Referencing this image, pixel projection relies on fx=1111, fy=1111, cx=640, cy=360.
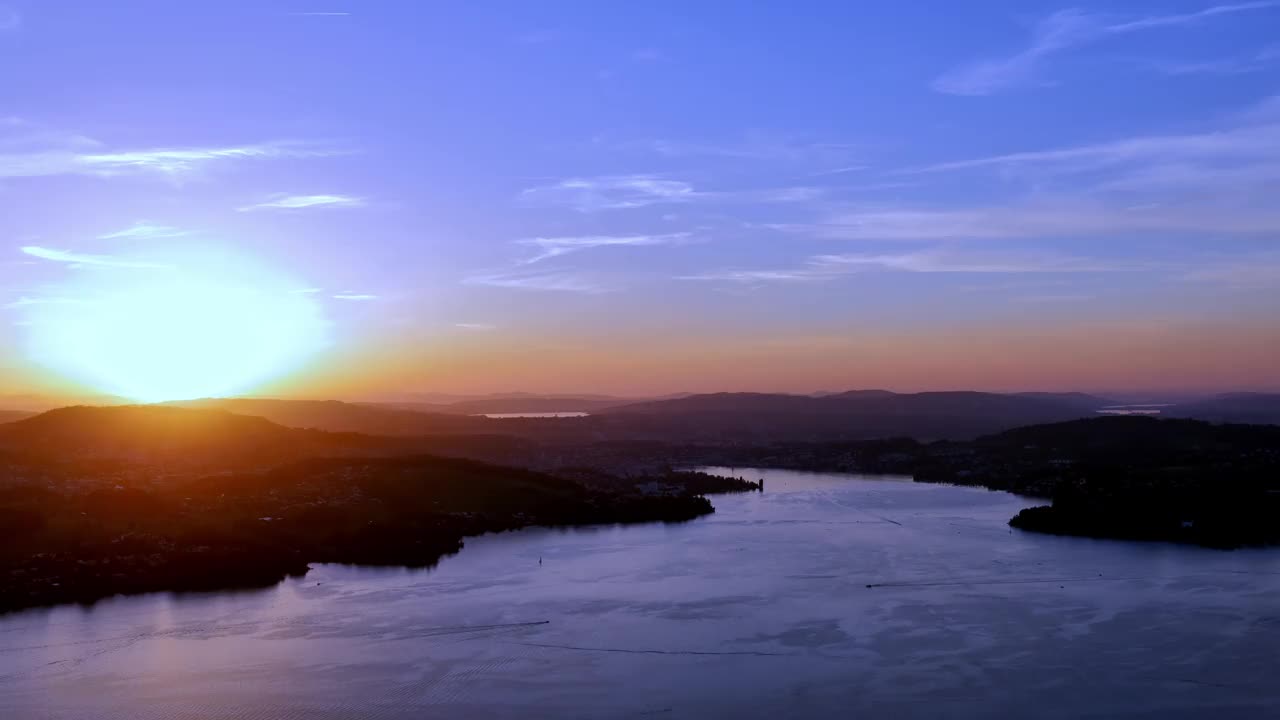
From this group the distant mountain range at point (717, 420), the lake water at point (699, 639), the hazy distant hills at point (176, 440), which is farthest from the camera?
the distant mountain range at point (717, 420)

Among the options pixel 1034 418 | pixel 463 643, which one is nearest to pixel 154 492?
pixel 463 643

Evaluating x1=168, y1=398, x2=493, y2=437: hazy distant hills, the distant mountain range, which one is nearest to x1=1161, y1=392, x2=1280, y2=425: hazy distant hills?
the distant mountain range

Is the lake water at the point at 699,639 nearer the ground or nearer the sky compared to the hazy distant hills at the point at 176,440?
nearer the ground

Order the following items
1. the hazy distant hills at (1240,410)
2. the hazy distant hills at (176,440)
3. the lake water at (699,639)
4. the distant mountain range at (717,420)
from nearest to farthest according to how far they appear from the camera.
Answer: the lake water at (699,639), the hazy distant hills at (176,440), the distant mountain range at (717,420), the hazy distant hills at (1240,410)

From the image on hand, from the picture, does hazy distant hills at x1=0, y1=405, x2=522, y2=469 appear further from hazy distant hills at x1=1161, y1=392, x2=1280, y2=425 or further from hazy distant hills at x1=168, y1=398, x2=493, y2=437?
hazy distant hills at x1=1161, y1=392, x2=1280, y2=425

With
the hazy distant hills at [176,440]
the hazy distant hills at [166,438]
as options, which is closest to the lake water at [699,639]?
the hazy distant hills at [176,440]

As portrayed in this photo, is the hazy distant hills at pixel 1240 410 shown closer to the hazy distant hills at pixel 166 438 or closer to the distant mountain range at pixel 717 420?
the distant mountain range at pixel 717 420

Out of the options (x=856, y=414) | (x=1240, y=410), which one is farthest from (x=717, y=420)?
(x=1240, y=410)

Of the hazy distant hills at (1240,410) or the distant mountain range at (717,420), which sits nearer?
the distant mountain range at (717,420)

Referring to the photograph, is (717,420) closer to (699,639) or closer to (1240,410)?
(1240,410)
